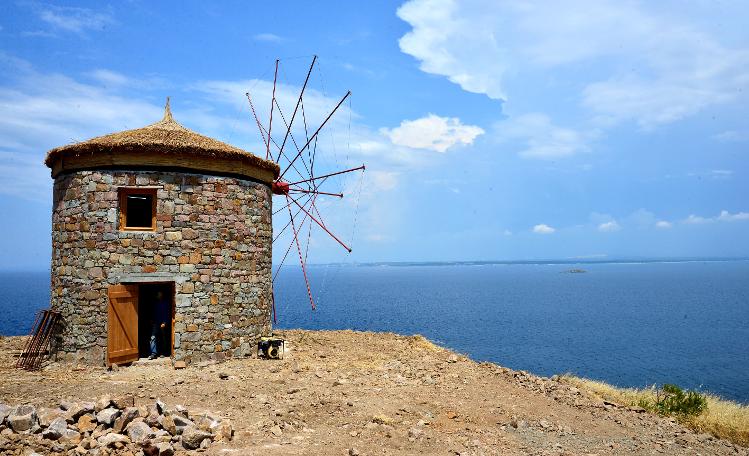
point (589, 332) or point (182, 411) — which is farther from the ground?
point (182, 411)

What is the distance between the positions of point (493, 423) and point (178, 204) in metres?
10.9

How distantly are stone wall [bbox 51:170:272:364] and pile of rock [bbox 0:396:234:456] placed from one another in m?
6.02

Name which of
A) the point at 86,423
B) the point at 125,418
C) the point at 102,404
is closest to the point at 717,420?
the point at 125,418

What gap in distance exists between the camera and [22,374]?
14.2 m

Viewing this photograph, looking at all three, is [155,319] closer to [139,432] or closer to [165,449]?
[139,432]

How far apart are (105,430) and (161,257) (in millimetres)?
7281

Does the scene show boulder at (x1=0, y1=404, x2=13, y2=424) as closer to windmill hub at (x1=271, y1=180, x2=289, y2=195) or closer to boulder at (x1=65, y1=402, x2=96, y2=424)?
boulder at (x1=65, y1=402, x2=96, y2=424)

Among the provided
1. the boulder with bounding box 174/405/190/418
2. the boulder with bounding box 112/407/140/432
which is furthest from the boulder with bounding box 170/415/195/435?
the boulder with bounding box 112/407/140/432

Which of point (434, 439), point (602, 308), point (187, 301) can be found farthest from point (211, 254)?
point (602, 308)

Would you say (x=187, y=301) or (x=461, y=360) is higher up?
(x=187, y=301)

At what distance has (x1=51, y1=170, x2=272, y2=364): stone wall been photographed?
15266 millimetres

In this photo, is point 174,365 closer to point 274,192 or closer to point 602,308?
point 274,192

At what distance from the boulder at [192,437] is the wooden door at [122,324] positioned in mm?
7439

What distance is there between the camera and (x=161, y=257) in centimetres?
1547
